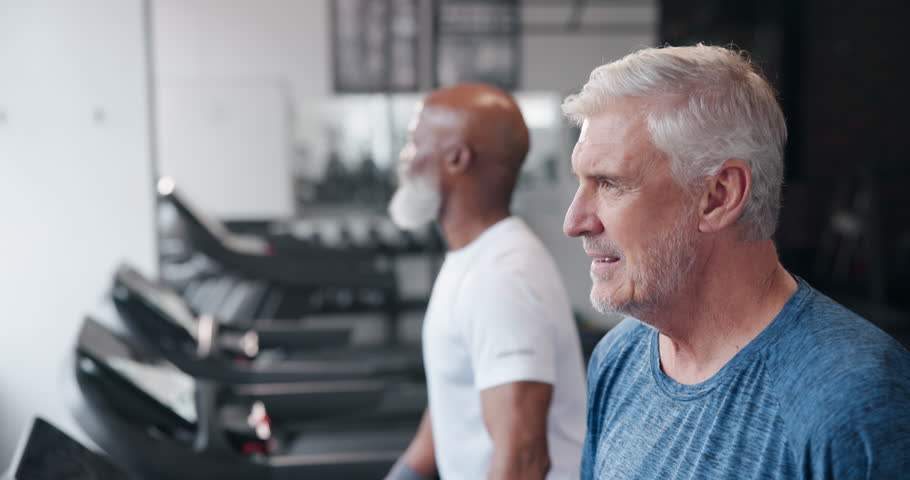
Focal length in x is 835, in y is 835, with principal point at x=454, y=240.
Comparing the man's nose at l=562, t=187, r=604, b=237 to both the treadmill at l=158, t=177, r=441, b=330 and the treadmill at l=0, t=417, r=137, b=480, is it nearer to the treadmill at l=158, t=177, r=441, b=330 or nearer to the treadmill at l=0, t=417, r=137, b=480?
the treadmill at l=0, t=417, r=137, b=480

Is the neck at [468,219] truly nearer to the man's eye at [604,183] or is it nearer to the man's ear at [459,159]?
the man's ear at [459,159]

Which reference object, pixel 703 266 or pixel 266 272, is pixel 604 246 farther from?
pixel 266 272

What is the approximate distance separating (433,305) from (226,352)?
187 centimetres

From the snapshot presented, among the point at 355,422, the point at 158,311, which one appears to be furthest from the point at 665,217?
the point at 355,422

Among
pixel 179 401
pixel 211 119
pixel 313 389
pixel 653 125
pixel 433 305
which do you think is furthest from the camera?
pixel 211 119

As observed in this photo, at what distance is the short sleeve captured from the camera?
136 cm

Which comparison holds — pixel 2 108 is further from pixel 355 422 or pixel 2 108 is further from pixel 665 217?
pixel 665 217

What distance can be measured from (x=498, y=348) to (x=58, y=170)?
187cm

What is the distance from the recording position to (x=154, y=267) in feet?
9.43

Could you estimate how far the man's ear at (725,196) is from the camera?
85cm

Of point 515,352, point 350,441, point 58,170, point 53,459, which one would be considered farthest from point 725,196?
point 58,170

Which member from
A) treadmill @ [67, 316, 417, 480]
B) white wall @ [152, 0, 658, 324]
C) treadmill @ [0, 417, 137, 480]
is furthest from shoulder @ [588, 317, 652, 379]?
white wall @ [152, 0, 658, 324]

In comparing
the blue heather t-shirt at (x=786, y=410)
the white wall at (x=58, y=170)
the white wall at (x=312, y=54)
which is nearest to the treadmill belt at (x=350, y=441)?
the white wall at (x=58, y=170)

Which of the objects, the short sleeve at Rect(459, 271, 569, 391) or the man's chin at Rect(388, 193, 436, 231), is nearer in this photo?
the short sleeve at Rect(459, 271, 569, 391)
